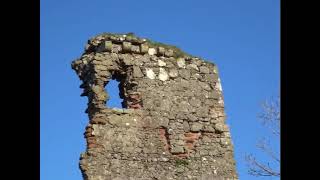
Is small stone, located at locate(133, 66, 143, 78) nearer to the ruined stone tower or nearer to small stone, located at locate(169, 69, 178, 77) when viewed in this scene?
the ruined stone tower

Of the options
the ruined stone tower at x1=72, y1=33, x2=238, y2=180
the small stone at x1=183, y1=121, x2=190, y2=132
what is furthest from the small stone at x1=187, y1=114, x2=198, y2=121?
the small stone at x1=183, y1=121, x2=190, y2=132

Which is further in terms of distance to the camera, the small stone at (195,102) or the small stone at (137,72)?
the small stone at (195,102)

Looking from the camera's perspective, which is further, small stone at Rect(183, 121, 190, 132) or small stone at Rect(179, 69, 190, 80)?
small stone at Rect(179, 69, 190, 80)

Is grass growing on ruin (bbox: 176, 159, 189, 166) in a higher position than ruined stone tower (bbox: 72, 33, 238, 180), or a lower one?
lower

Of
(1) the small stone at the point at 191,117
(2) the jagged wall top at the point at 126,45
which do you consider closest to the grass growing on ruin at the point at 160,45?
(2) the jagged wall top at the point at 126,45

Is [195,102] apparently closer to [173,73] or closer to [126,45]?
[173,73]

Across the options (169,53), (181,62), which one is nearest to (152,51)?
(169,53)

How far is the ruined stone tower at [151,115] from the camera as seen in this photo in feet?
32.6

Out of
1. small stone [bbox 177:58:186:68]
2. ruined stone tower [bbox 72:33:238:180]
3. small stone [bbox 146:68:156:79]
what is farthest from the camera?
small stone [bbox 177:58:186:68]

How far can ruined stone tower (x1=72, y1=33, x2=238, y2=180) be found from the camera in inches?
392

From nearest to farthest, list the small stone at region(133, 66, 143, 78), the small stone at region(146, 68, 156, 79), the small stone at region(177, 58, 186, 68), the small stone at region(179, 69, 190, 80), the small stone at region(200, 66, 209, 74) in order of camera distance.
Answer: the small stone at region(133, 66, 143, 78)
the small stone at region(146, 68, 156, 79)
the small stone at region(179, 69, 190, 80)
the small stone at region(177, 58, 186, 68)
the small stone at region(200, 66, 209, 74)

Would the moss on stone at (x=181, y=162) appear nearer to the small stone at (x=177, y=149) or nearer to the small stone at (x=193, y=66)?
the small stone at (x=177, y=149)
